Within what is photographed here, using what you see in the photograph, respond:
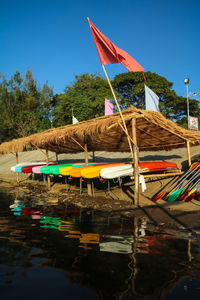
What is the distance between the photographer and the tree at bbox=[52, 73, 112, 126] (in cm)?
3281

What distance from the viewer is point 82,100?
34062mm

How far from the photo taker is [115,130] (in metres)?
8.58

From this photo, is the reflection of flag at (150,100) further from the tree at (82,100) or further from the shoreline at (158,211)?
the tree at (82,100)

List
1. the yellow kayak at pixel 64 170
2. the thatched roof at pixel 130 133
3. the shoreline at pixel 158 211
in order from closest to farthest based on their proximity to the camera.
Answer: the shoreline at pixel 158 211
the thatched roof at pixel 130 133
the yellow kayak at pixel 64 170

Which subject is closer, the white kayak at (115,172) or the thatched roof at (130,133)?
the thatched roof at (130,133)

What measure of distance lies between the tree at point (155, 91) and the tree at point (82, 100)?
257cm

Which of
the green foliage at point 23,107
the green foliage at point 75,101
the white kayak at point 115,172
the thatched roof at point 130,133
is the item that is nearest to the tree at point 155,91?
the green foliage at point 75,101

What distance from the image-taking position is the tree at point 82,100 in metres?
32.8

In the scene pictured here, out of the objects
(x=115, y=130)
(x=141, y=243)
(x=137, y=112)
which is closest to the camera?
(x=141, y=243)

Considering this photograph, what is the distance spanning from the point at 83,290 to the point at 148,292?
0.73 metres

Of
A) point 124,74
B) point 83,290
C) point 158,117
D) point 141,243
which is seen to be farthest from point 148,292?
point 124,74

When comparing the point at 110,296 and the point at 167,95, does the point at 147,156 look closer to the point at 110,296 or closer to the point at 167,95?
the point at 110,296

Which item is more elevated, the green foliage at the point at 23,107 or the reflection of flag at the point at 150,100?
the green foliage at the point at 23,107

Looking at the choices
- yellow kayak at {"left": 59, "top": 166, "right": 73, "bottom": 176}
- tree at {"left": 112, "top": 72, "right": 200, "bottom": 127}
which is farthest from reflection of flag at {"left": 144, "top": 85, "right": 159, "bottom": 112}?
tree at {"left": 112, "top": 72, "right": 200, "bottom": 127}
